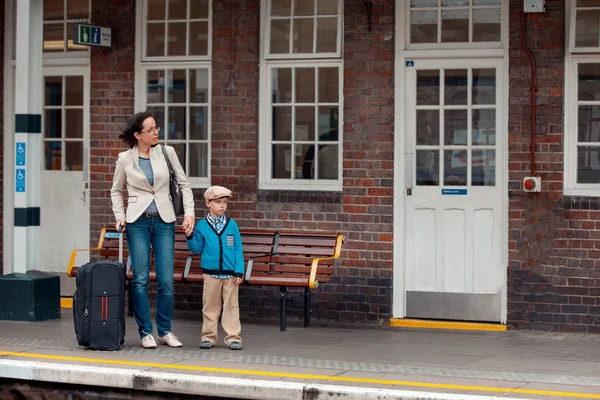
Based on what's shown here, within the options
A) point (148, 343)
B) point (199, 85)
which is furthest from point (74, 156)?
point (148, 343)

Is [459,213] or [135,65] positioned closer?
[459,213]

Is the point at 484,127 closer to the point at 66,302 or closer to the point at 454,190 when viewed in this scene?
the point at 454,190

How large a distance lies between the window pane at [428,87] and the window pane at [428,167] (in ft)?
1.62

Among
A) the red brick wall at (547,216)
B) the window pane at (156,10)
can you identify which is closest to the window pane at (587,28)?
the red brick wall at (547,216)

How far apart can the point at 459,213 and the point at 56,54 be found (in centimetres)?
481

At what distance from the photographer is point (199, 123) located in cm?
1213

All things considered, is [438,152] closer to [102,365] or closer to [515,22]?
[515,22]

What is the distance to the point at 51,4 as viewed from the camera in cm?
1280

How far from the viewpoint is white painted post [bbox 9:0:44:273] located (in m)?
11.1

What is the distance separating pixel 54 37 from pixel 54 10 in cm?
30

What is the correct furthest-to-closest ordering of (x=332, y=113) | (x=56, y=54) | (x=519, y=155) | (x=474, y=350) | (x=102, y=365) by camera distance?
(x=56, y=54) < (x=332, y=113) < (x=519, y=155) < (x=474, y=350) < (x=102, y=365)

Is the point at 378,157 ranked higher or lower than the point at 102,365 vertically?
higher

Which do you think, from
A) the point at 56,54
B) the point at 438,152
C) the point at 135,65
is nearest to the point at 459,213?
the point at 438,152

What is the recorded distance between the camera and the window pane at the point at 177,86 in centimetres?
1214
